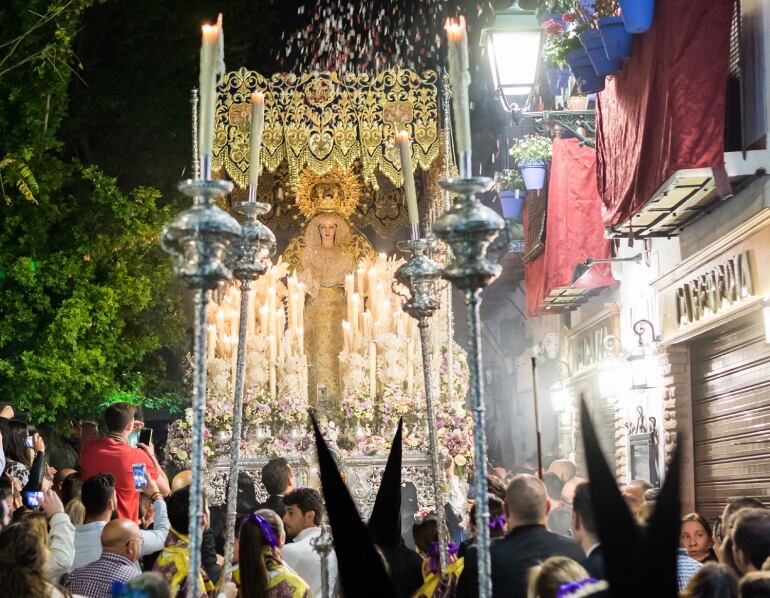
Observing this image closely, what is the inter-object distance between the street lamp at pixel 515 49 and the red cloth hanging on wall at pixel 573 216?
542cm

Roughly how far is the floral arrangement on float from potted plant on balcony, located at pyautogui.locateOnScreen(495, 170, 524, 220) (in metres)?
6.89

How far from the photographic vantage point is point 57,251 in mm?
16375

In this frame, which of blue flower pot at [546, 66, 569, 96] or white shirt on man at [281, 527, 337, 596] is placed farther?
blue flower pot at [546, 66, 569, 96]

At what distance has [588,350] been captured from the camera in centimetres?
1964

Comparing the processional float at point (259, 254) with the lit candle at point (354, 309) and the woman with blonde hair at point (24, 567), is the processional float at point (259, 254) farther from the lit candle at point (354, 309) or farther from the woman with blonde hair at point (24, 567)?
the lit candle at point (354, 309)

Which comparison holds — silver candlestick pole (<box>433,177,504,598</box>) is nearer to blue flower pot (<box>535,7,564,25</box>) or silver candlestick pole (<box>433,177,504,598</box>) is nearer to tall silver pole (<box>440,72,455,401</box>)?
tall silver pole (<box>440,72,455,401</box>)

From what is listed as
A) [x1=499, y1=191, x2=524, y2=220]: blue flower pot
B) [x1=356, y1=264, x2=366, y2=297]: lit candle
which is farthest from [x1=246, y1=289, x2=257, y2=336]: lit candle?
[x1=499, y1=191, x2=524, y2=220]: blue flower pot

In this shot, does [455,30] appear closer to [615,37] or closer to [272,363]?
[615,37]

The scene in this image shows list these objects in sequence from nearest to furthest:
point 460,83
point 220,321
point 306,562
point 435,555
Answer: point 460,83, point 435,555, point 306,562, point 220,321

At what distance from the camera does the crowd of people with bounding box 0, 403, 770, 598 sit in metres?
4.32

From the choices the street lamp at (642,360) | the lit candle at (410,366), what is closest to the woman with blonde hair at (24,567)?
the lit candle at (410,366)

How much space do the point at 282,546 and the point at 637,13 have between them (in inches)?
241

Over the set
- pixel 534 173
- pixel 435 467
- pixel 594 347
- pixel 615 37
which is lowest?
pixel 435 467

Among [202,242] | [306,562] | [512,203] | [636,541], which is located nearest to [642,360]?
[512,203]
